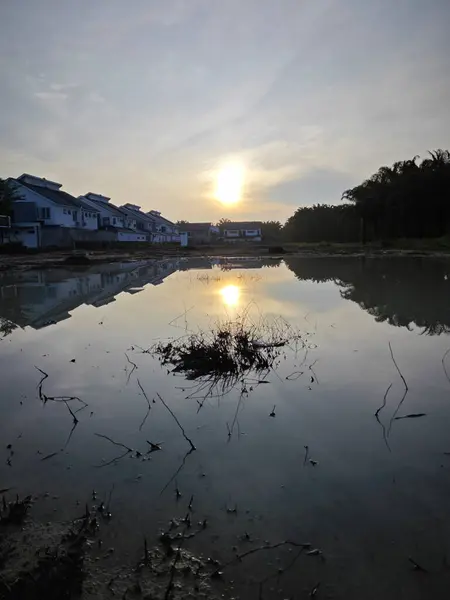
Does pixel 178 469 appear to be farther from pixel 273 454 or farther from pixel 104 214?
pixel 104 214

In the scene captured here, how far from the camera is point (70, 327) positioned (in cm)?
916

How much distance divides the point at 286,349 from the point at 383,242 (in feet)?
140

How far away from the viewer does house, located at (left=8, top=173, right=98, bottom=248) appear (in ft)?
131

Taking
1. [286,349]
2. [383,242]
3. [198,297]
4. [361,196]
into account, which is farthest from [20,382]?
Result: [361,196]

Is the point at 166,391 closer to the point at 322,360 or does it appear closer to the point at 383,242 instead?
the point at 322,360

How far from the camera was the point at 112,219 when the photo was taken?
58.4m

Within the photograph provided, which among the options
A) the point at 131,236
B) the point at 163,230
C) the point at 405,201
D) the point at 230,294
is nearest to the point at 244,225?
the point at 163,230

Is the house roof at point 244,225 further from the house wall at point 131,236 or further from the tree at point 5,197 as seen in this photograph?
the tree at point 5,197

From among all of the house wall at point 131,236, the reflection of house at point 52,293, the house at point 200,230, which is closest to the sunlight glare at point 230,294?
the reflection of house at point 52,293

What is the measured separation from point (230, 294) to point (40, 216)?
112 ft

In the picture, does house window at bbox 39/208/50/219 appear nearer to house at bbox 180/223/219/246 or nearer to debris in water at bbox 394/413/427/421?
debris in water at bbox 394/413/427/421

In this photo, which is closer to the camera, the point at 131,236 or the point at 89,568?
the point at 89,568

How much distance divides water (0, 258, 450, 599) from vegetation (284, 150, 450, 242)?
40.2 metres

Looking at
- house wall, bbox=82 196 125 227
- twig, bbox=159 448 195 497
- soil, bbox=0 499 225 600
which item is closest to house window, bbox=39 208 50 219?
house wall, bbox=82 196 125 227
